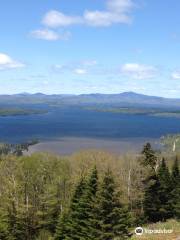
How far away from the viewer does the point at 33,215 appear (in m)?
57.5

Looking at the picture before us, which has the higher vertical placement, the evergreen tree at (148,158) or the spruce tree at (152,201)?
the evergreen tree at (148,158)

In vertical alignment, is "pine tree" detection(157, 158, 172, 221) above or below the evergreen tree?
below

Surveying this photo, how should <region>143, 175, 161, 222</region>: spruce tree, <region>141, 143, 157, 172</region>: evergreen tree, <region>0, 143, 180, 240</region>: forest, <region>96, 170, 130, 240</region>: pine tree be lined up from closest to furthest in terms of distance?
<region>96, 170, 130, 240</region>: pine tree, <region>0, 143, 180, 240</region>: forest, <region>143, 175, 161, 222</region>: spruce tree, <region>141, 143, 157, 172</region>: evergreen tree

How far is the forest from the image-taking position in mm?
38094

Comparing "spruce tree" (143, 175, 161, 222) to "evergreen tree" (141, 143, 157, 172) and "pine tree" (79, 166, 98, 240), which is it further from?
"pine tree" (79, 166, 98, 240)

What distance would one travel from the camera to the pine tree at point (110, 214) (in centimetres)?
3706

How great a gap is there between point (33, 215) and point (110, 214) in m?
22.9

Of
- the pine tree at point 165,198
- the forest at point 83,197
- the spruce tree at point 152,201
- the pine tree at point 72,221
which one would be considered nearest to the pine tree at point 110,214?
the forest at point 83,197

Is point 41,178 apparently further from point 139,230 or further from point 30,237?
point 139,230

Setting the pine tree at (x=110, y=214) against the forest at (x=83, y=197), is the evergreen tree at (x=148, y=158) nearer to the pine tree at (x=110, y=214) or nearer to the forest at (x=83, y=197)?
the forest at (x=83, y=197)

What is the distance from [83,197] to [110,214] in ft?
15.4

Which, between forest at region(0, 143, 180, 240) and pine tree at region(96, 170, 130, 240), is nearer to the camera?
pine tree at region(96, 170, 130, 240)

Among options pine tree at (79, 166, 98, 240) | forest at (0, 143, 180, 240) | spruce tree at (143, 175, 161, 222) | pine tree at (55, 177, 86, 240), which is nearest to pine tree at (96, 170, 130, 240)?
forest at (0, 143, 180, 240)

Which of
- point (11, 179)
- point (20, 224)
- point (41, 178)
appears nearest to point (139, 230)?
point (20, 224)
